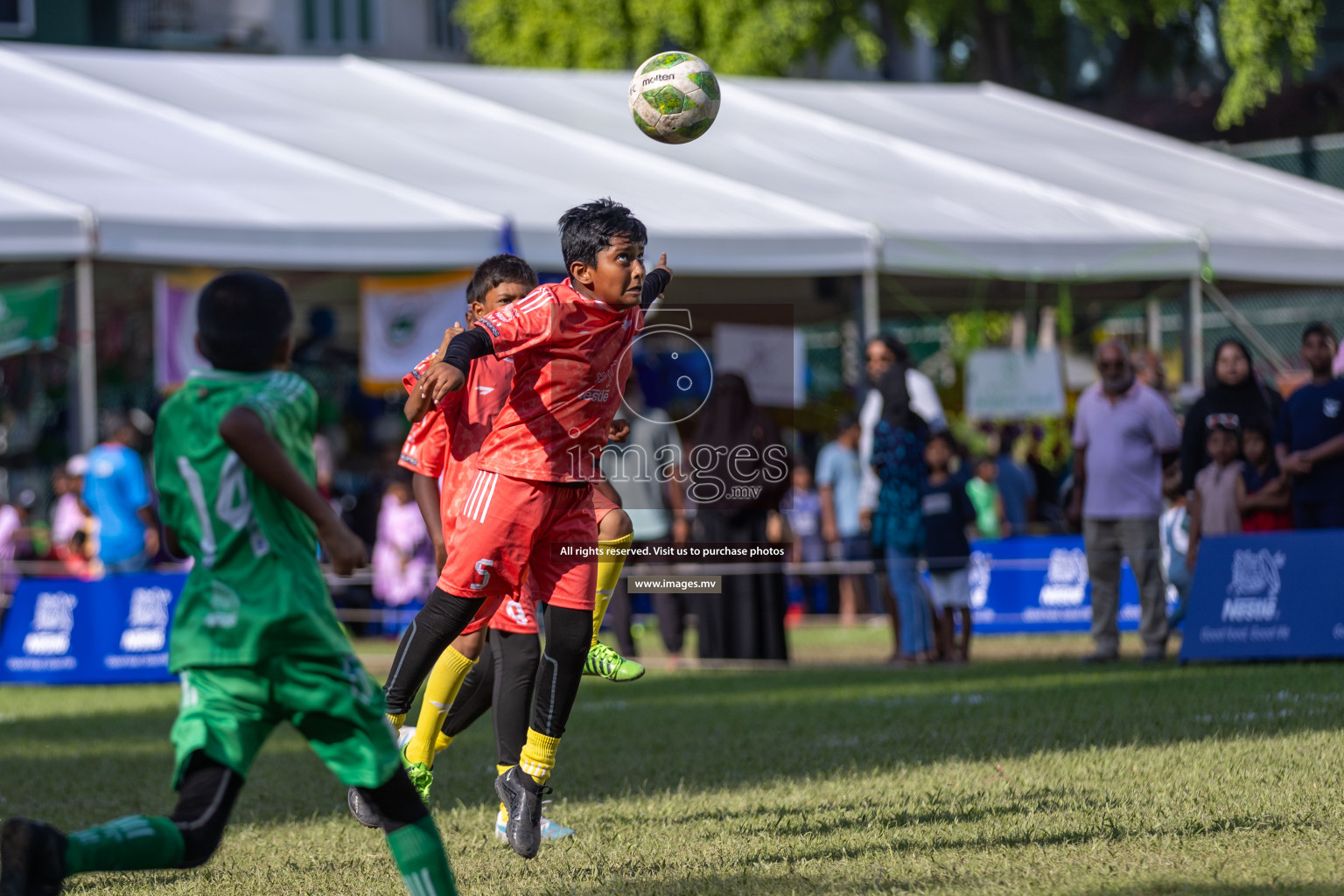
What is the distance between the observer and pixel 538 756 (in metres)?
5.54

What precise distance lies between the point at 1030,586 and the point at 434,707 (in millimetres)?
10617

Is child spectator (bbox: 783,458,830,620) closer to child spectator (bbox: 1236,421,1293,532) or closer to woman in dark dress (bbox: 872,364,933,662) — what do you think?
woman in dark dress (bbox: 872,364,933,662)

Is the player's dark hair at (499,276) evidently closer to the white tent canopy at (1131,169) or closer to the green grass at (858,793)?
the green grass at (858,793)

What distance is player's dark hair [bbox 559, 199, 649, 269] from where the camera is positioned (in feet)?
18.0

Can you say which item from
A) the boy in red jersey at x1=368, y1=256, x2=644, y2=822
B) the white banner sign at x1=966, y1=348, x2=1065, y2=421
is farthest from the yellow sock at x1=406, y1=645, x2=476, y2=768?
the white banner sign at x1=966, y1=348, x2=1065, y2=421

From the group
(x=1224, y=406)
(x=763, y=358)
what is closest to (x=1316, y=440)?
(x=1224, y=406)

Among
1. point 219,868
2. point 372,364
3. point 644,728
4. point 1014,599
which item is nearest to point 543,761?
point 219,868

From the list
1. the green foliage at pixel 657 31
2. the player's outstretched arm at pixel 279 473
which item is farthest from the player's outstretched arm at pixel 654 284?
the green foliage at pixel 657 31

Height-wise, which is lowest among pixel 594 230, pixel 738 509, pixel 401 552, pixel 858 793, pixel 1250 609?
pixel 401 552

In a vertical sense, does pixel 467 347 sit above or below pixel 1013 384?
above

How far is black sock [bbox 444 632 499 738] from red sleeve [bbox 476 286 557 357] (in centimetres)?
127

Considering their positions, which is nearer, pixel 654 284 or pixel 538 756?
pixel 538 756

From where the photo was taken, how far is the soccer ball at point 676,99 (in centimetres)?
676

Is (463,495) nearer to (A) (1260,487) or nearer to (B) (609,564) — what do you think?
(B) (609,564)
